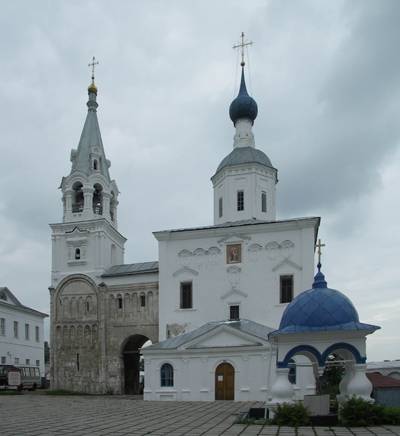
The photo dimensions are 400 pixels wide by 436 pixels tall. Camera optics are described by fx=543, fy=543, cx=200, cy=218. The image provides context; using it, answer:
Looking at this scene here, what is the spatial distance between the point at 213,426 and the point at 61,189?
23.0 m

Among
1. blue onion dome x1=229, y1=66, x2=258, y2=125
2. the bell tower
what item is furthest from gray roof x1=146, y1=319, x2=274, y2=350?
blue onion dome x1=229, y1=66, x2=258, y2=125

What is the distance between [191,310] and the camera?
27.4 m

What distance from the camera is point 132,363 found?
3188 centimetres

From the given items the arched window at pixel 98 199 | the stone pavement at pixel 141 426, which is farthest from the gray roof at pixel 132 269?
the stone pavement at pixel 141 426

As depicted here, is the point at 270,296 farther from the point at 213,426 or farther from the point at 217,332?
the point at 213,426

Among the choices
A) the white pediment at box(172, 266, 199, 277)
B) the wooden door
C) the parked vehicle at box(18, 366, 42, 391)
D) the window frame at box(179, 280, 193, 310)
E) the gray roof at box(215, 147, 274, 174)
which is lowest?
the parked vehicle at box(18, 366, 42, 391)

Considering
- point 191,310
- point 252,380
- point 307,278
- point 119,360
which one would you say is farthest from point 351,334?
point 119,360

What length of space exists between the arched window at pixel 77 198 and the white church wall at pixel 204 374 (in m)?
11.0

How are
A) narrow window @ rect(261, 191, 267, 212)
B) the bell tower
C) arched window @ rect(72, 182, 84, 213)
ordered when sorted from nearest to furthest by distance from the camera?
narrow window @ rect(261, 191, 267, 212) → the bell tower → arched window @ rect(72, 182, 84, 213)

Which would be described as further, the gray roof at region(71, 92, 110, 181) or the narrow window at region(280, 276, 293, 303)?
the gray roof at region(71, 92, 110, 181)

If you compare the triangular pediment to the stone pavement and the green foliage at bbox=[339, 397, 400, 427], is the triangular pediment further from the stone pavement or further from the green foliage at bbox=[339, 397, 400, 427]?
the green foliage at bbox=[339, 397, 400, 427]

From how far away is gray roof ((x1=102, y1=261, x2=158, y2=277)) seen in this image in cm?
2985

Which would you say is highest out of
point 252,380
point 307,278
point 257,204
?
point 257,204

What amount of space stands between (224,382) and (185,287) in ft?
20.1
